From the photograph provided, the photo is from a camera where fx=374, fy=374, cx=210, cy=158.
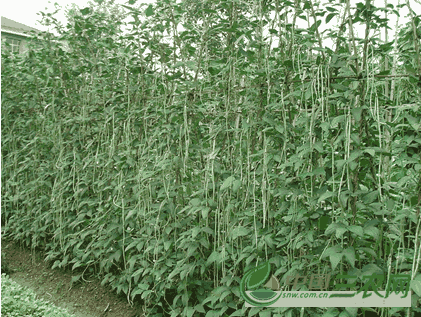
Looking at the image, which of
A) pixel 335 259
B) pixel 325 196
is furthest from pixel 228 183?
pixel 335 259

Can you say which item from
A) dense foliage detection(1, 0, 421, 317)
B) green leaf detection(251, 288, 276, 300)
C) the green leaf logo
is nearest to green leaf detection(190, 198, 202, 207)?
dense foliage detection(1, 0, 421, 317)

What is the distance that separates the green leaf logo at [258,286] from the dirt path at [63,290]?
1.05m

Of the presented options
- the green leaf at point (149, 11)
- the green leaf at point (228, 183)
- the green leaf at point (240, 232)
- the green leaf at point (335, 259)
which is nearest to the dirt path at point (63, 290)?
the green leaf at point (240, 232)

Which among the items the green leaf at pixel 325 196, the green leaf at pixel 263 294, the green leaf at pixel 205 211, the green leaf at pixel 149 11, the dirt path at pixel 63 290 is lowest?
the dirt path at pixel 63 290

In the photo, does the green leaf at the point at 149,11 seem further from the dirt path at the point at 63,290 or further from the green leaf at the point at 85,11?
the dirt path at the point at 63,290

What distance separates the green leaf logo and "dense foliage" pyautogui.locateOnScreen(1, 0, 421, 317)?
6 cm

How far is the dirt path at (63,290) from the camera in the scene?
2.95 m

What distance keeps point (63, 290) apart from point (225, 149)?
2.09 m

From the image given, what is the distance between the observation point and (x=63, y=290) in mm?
3318

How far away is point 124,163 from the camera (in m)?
2.89

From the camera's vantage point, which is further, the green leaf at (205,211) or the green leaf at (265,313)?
the green leaf at (205,211)

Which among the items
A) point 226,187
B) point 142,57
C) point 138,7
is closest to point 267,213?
point 226,187
